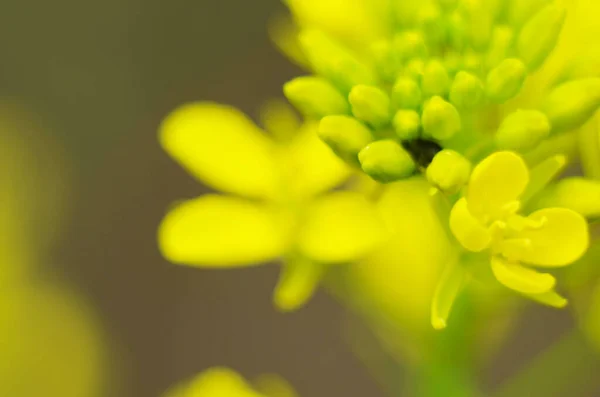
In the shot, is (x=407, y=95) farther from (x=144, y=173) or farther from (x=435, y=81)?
(x=144, y=173)

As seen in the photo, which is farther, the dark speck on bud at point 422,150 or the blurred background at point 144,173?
the blurred background at point 144,173

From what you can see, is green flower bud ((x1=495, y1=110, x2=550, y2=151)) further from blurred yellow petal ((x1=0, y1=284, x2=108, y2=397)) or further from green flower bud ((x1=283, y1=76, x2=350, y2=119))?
blurred yellow petal ((x1=0, y1=284, x2=108, y2=397))

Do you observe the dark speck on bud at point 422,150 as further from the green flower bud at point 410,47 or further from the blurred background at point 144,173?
the blurred background at point 144,173

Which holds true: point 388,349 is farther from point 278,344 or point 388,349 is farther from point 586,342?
point 278,344

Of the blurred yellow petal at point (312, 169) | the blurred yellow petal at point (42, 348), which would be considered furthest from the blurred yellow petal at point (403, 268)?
the blurred yellow petal at point (42, 348)

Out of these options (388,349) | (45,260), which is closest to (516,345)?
(388,349)
